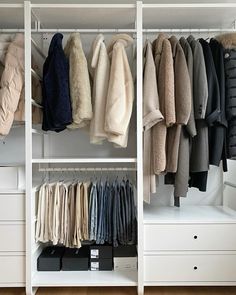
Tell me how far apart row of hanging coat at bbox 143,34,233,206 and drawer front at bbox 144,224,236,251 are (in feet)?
0.73

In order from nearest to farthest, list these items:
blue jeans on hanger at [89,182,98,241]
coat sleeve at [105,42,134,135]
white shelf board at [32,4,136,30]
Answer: coat sleeve at [105,42,134,135] → white shelf board at [32,4,136,30] → blue jeans on hanger at [89,182,98,241]

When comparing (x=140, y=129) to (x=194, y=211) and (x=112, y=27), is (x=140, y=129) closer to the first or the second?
(x=194, y=211)

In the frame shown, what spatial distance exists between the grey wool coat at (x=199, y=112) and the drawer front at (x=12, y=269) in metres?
1.28

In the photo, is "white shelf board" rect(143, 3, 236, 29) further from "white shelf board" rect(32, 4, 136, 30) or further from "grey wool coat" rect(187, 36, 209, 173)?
"grey wool coat" rect(187, 36, 209, 173)

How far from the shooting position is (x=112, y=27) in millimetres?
2334

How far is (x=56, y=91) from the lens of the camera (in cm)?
186

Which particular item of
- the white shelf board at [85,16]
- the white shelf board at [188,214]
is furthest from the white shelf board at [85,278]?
the white shelf board at [85,16]

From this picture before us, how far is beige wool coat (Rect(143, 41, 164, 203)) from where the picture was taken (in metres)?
1.90

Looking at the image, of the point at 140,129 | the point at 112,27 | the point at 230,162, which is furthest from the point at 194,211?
the point at 112,27

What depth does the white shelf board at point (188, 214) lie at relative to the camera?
1947 mm

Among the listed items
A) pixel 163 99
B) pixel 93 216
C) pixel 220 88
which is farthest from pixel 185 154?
pixel 93 216

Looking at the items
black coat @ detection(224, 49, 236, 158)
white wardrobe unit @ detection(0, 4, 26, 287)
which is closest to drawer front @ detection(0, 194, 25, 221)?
white wardrobe unit @ detection(0, 4, 26, 287)

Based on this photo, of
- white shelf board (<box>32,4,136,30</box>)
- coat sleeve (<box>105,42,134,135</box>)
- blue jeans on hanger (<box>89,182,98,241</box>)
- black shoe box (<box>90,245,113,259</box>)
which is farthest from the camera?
black shoe box (<box>90,245,113,259</box>)

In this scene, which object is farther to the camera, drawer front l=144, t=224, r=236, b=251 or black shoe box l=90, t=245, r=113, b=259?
black shoe box l=90, t=245, r=113, b=259
